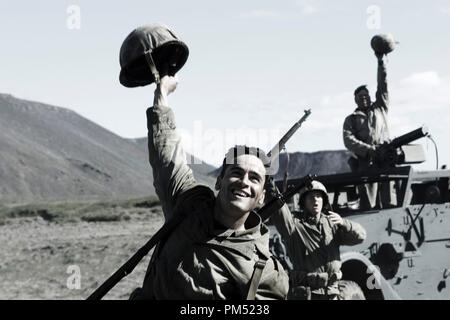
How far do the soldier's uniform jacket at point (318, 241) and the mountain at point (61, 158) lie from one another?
52826 millimetres

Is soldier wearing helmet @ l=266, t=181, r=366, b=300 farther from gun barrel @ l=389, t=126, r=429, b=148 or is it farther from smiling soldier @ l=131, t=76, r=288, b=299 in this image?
smiling soldier @ l=131, t=76, r=288, b=299

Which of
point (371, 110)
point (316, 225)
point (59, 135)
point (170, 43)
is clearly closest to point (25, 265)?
point (371, 110)

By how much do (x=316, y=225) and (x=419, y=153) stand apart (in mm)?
2512

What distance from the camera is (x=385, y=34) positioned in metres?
9.80

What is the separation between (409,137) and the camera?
9516 mm

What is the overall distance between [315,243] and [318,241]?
0.03 meters

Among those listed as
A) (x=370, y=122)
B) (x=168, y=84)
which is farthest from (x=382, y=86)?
(x=168, y=84)

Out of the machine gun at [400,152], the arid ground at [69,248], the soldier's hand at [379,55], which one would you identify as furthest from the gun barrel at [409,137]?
the arid ground at [69,248]

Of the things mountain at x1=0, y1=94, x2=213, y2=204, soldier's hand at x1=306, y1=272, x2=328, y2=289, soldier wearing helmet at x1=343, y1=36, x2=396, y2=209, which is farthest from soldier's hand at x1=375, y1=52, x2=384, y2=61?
mountain at x1=0, y1=94, x2=213, y2=204

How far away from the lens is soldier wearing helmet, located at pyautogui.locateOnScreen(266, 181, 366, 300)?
7559 mm

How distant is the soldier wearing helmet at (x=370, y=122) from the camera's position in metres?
9.93

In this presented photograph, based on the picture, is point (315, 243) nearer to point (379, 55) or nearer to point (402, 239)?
point (402, 239)

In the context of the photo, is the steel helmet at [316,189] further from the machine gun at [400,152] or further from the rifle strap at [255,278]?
the rifle strap at [255,278]

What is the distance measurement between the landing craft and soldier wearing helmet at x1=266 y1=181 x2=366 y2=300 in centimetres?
121
